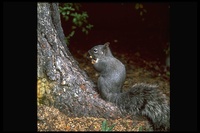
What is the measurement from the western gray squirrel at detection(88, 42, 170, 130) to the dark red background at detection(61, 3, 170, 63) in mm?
3153

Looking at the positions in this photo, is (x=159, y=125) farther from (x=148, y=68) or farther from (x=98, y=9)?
(x=98, y=9)

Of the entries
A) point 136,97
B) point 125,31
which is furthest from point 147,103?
point 125,31

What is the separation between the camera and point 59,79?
409cm

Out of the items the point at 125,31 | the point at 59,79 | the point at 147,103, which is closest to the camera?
the point at 59,79

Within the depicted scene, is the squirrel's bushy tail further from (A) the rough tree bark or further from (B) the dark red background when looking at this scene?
(B) the dark red background

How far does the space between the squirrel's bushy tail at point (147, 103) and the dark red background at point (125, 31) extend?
10.8ft

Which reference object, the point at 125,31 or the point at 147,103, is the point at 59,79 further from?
the point at 125,31

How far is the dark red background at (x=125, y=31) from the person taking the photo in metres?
7.82

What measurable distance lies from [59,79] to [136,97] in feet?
2.85

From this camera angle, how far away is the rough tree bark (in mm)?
4000

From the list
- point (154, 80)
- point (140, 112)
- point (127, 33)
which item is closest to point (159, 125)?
point (140, 112)

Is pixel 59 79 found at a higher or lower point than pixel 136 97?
higher

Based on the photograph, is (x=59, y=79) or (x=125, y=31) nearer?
(x=59, y=79)

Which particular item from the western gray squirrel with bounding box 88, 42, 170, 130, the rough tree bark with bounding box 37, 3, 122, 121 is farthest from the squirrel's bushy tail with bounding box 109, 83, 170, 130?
the rough tree bark with bounding box 37, 3, 122, 121
